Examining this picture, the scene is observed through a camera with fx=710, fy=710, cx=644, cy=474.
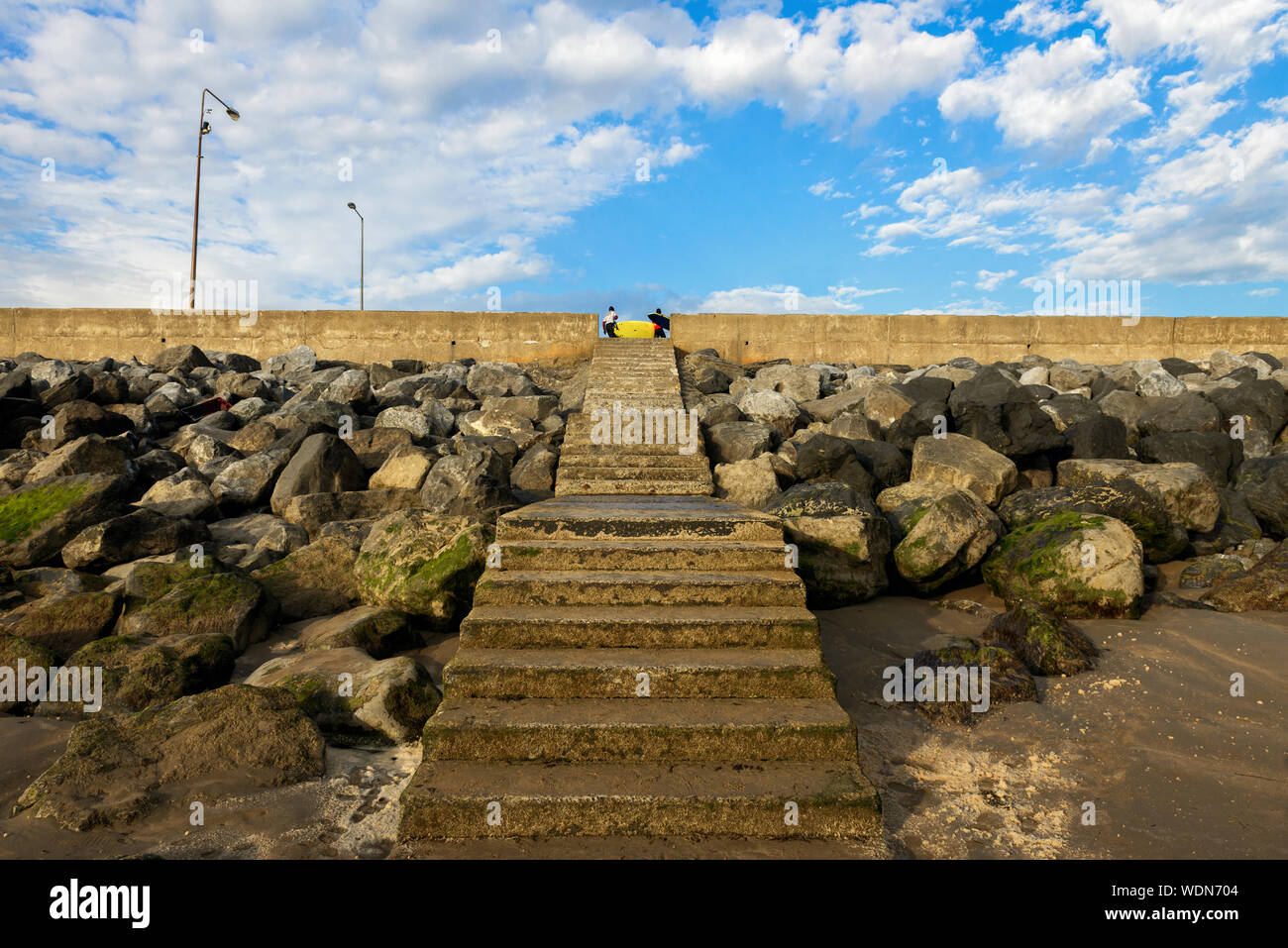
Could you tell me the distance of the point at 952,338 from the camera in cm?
1666

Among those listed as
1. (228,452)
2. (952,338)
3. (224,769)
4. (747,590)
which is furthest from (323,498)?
(952,338)

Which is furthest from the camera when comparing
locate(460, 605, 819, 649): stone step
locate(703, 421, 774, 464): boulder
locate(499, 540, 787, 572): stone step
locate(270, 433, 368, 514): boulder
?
locate(703, 421, 774, 464): boulder

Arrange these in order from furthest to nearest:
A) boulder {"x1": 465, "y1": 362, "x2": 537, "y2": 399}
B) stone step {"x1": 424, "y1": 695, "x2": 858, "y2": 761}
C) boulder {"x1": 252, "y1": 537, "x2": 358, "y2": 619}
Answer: boulder {"x1": 465, "y1": 362, "x2": 537, "y2": 399} < boulder {"x1": 252, "y1": 537, "x2": 358, "y2": 619} < stone step {"x1": 424, "y1": 695, "x2": 858, "y2": 761}

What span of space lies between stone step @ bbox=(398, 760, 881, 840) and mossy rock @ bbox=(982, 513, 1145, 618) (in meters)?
Answer: 3.64

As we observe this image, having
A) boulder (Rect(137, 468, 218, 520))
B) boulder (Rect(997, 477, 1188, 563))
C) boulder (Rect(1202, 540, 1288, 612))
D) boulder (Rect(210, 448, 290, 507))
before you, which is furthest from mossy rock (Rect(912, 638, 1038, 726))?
boulder (Rect(210, 448, 290, 507))

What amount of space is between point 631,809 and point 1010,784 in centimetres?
210

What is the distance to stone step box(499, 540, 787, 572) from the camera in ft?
16.3

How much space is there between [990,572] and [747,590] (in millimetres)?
3306

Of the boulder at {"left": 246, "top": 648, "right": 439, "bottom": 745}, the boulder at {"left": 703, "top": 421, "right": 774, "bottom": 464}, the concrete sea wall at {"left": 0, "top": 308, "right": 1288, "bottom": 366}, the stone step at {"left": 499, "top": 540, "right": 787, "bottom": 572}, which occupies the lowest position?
the boulder at {"left": 246, "top": 648, "right": 439, "bottom": 745}

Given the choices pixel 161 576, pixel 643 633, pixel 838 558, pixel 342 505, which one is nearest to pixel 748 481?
pixel 838 558

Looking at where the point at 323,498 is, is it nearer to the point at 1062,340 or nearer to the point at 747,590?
the point at 747,590

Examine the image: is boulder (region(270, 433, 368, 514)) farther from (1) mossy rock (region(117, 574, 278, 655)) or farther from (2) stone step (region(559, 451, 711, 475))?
(1) mossy rock (region(117, 574, 278, 655))

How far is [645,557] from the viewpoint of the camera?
5.02 m

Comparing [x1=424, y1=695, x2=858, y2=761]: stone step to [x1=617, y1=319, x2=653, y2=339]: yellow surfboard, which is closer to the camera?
[x1=424, y1=695, x2=858, y2=761]: stone step
